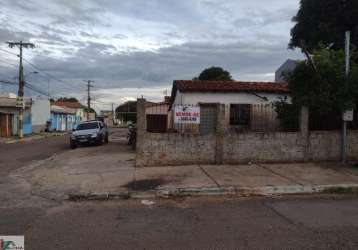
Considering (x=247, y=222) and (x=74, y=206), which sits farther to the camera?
(x=74, y=206)

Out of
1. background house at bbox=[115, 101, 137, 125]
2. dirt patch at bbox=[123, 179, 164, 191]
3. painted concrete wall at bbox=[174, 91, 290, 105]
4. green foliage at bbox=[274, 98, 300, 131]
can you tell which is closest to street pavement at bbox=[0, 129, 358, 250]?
dirt patch at bbox=[123, 179, 164, 191]

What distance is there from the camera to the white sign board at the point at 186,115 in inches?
567

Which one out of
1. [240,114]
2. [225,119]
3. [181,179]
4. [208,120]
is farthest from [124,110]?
[181,179]

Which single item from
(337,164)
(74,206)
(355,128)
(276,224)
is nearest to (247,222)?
(276,224)

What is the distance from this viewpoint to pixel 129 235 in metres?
6.46

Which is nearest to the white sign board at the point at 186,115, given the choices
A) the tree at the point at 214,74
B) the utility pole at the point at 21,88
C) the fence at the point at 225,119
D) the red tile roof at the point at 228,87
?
the fence at the point at 225,119

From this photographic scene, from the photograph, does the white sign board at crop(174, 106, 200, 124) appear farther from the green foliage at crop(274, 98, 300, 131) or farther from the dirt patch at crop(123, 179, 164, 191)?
the dirt patch at crop(123, 179, 164, 191)

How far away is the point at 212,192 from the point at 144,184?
194 centimetres

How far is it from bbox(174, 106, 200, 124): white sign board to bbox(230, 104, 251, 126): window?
4.24m

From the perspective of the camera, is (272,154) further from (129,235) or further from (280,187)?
(129,235)

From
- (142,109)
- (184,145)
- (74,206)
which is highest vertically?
(142,109)

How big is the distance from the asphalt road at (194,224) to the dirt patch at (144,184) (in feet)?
3.36

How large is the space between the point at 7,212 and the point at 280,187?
6159 millimetres

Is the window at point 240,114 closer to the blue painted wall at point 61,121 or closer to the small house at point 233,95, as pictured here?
the small house at point 233,95
